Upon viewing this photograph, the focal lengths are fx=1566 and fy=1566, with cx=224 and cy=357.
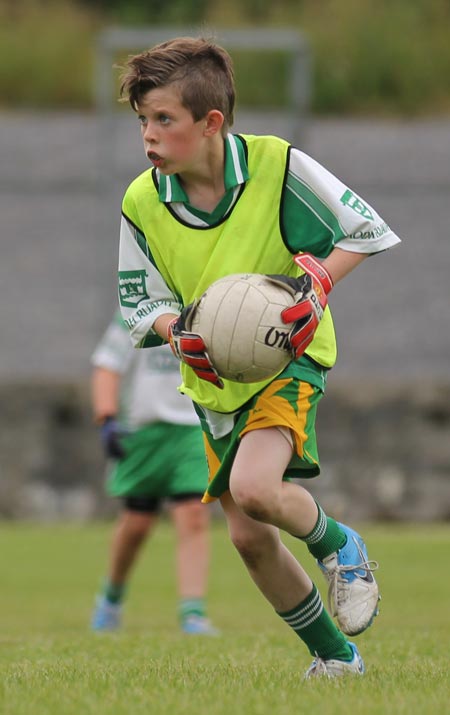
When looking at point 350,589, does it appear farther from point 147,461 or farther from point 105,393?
point 105,393

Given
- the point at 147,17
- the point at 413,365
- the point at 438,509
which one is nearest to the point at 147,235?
the point at 438,509

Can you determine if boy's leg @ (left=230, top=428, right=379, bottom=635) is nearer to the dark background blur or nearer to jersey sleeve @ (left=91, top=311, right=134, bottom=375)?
jersey sleeve @ (left=91, top=311, right=134, bottom=375)

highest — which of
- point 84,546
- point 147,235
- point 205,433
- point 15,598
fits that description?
point 147,235

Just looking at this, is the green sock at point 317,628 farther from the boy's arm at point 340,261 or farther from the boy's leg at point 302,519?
the boy's arm at point 340,261

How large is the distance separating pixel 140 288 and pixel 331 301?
1055 centimetres

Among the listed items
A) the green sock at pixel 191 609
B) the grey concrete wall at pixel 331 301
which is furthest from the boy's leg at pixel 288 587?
the grey concrete wall at pixel 331 301

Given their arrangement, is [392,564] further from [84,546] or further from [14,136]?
[14,136]

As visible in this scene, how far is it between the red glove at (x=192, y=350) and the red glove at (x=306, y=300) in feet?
0.91

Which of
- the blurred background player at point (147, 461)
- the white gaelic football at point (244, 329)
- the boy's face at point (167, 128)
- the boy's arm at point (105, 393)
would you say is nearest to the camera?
the white gaelic football at point (244, 329)

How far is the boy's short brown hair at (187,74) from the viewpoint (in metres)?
5.30

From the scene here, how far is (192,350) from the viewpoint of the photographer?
5.11 meters

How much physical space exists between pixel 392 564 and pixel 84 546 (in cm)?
275

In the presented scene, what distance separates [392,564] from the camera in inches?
496

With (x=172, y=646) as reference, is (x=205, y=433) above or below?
above
